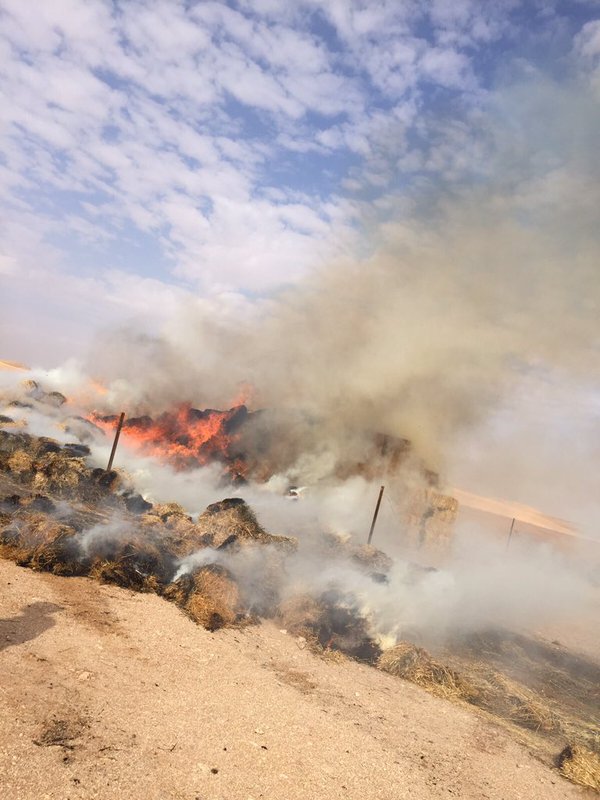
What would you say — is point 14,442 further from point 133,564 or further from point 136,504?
point 133,564

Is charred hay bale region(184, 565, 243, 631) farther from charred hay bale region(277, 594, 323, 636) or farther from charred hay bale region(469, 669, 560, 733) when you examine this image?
charred hay bale region(469, 669, 560, 733)

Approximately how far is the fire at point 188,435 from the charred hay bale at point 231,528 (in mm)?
13055

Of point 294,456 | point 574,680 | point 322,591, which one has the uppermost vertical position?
point 294,456

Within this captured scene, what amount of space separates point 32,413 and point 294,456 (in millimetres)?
19991

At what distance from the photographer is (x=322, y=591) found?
51.1 ft

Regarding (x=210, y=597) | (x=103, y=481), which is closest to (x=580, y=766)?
(x=210, y=597)

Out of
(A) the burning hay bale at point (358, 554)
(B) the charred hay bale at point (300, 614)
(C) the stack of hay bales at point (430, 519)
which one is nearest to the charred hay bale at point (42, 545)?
(B) the charred hay bale at point (300, 614)

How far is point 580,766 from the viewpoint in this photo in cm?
937

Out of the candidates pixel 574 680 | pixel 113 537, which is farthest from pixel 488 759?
pixel 113 537

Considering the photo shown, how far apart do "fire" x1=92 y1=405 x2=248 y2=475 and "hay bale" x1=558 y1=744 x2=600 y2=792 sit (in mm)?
25444

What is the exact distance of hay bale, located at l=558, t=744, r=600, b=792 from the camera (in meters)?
9.01

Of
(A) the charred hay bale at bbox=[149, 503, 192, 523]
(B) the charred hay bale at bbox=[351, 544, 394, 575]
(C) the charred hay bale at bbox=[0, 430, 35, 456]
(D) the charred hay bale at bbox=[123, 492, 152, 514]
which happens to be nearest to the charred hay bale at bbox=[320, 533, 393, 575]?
(B) the charred hay bale at bbox=[351, 544, 394, 575]

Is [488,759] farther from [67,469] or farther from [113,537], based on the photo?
[67,469]

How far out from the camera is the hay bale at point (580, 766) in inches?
355
